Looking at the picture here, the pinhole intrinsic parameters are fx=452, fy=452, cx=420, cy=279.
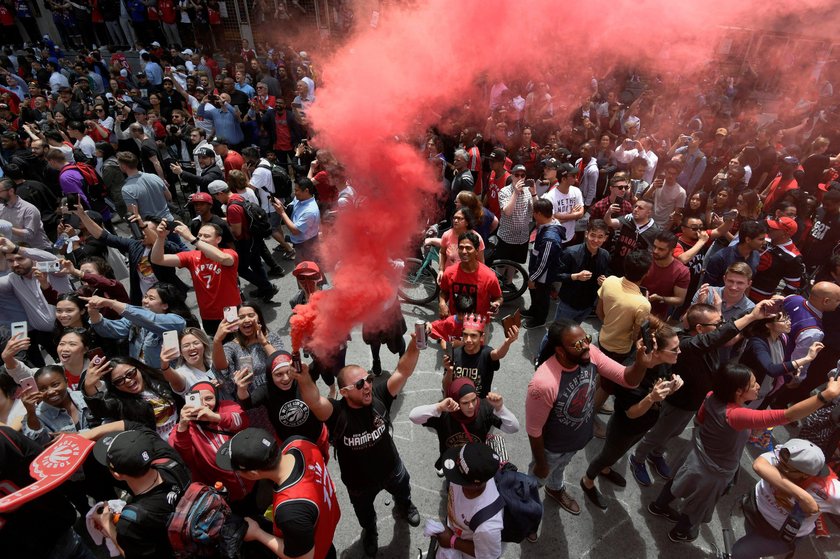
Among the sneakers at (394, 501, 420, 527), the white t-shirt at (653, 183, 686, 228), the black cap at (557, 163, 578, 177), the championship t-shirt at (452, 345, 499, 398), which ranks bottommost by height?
the sneakers at (394, 501, 420, 527)

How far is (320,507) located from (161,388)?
187cm

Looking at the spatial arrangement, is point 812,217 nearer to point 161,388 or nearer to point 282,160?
point 161,388

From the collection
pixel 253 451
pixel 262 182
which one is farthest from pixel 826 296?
pixel 262 182

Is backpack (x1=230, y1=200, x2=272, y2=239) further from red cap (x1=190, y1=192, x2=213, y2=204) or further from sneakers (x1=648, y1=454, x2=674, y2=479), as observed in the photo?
sneakers (x1=648, y1=454, x2=674, y2=479)

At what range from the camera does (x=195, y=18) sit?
18.0m

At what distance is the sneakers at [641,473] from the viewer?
4207 mm

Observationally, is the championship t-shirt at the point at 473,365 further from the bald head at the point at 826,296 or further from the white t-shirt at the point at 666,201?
the white t-shirt at the point at 666,201

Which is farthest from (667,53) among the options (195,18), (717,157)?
(195,18)

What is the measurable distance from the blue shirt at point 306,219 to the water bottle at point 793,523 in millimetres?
5854

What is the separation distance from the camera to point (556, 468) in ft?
12.6

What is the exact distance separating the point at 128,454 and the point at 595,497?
3.66 m

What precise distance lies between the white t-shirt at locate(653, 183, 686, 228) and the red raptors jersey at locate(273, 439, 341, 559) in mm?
6336

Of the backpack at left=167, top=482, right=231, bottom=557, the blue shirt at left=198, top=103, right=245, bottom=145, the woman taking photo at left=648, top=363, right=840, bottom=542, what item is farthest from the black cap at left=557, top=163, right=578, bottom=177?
the blue shirt at left=198, top=103, right=245, bottom=145

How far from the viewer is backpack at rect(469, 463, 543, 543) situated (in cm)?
269
